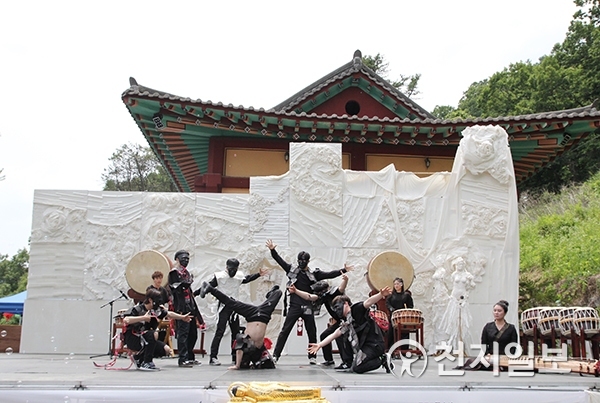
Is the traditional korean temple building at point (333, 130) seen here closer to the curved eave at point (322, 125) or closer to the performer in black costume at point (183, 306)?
the curved eave at point (322, 125)

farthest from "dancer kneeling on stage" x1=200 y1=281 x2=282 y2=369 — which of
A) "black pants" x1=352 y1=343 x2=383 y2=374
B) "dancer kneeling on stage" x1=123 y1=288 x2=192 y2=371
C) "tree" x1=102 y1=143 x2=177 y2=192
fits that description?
"tree" x1=102 y1=143 x2=177 y2=192

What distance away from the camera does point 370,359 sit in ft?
23.7

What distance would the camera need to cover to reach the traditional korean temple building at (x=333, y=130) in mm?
12188

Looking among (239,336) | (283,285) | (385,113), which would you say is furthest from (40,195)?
(385,113)

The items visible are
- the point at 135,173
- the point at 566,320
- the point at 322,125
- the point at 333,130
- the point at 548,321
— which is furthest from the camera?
the point at 135,173

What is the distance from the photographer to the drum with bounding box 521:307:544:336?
8633 mm

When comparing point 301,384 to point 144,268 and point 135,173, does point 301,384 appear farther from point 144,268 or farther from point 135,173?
point 135,173

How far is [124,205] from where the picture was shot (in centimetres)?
1112

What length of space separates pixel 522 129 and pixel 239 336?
306 inches

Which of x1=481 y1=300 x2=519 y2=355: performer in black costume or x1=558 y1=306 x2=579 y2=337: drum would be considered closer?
x1=558 y1=306 x2=579 y2=337: drum

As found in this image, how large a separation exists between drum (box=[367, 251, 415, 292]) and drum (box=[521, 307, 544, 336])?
79.6 inches

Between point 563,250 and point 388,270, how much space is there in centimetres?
687

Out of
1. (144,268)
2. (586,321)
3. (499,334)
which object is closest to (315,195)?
(144,268)

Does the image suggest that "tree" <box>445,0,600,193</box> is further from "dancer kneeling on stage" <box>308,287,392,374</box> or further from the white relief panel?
"dancer kneeling on stage" <box>308,287,392,374</box>
